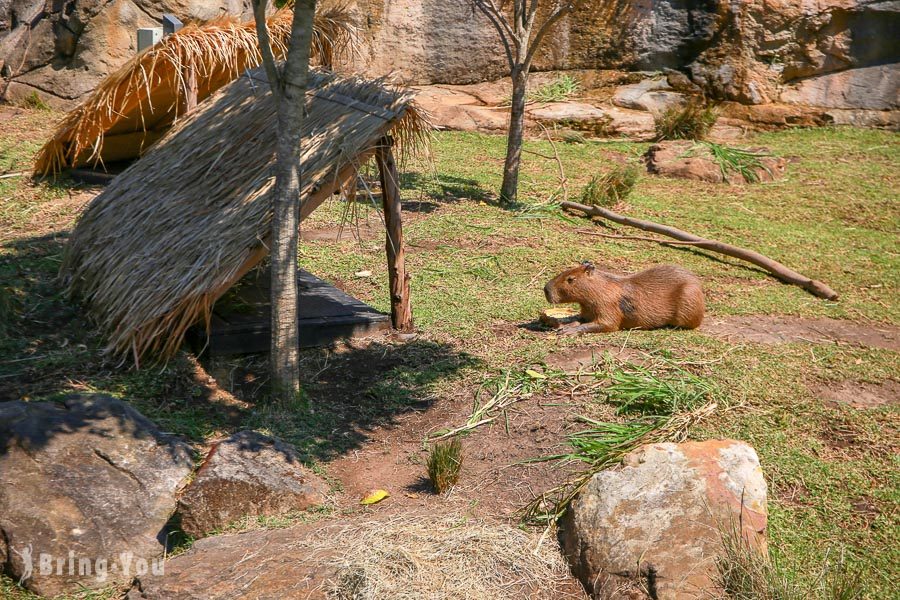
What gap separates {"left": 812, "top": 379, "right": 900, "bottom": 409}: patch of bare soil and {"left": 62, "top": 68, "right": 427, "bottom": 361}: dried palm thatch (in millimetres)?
3014

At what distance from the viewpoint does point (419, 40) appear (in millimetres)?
13188

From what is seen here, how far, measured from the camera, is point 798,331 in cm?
643

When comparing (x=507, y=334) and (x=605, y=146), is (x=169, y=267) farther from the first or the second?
(x=605, y=146)

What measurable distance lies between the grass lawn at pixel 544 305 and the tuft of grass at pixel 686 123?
38.6 inches

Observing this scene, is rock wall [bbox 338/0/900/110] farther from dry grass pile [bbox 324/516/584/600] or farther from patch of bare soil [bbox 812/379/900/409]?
dry grass pile [bbox 324/516/584/600]

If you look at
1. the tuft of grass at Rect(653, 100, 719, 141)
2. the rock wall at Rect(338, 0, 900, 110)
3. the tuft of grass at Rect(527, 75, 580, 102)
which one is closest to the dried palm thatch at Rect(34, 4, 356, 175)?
the rock wall at Rect(338, 0, 900, 110)

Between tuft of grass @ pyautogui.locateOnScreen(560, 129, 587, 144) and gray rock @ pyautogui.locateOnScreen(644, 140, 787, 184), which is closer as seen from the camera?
gray rock @ pyautogui.locateOnScreen(644, 140, 787, 184)

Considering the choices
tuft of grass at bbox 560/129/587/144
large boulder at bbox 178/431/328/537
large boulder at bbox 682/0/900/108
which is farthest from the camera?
large boulder at bbox 682/0/900/108

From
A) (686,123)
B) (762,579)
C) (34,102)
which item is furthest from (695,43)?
(762,579)

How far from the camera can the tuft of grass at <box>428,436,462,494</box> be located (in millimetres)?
4473

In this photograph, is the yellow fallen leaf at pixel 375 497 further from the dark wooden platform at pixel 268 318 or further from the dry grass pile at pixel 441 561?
the dark wooden platform at pixel 268 318

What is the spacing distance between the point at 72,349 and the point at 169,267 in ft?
2.98

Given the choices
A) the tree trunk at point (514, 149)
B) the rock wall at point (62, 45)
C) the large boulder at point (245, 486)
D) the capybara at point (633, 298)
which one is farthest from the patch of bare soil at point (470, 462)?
the rock wall at point (62, 45)

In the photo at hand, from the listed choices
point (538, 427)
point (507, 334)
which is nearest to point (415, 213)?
point (507, 334)
